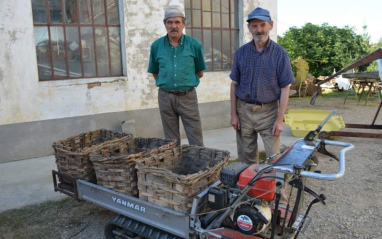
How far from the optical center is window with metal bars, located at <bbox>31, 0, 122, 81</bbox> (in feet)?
19.2

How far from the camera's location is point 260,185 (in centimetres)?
254

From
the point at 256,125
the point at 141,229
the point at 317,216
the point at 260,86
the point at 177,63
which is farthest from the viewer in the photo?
the point at 177,63

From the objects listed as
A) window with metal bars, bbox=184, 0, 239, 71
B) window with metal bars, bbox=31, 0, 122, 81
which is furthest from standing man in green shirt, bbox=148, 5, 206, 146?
window with metal bars, bbox=184, 0, 239, 71

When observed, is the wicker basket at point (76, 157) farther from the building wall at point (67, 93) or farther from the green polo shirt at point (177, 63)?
the building wall at point (67, 93)

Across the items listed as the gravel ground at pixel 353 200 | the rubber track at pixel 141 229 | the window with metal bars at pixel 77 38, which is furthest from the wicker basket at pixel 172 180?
the window with metal bars at pixel 77 38

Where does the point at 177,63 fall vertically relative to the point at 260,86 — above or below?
above

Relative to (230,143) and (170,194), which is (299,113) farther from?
(170,194)

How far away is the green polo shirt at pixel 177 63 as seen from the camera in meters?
4.18

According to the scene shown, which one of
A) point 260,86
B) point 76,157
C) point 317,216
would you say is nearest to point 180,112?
point 260,86

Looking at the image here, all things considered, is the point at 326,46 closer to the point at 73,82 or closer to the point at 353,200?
the point at 73,82

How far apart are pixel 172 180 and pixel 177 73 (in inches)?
70.4

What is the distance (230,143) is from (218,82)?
165 cm

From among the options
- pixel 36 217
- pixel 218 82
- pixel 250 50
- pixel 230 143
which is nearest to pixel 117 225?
pixel 36 217

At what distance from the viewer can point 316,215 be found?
3.81 m
